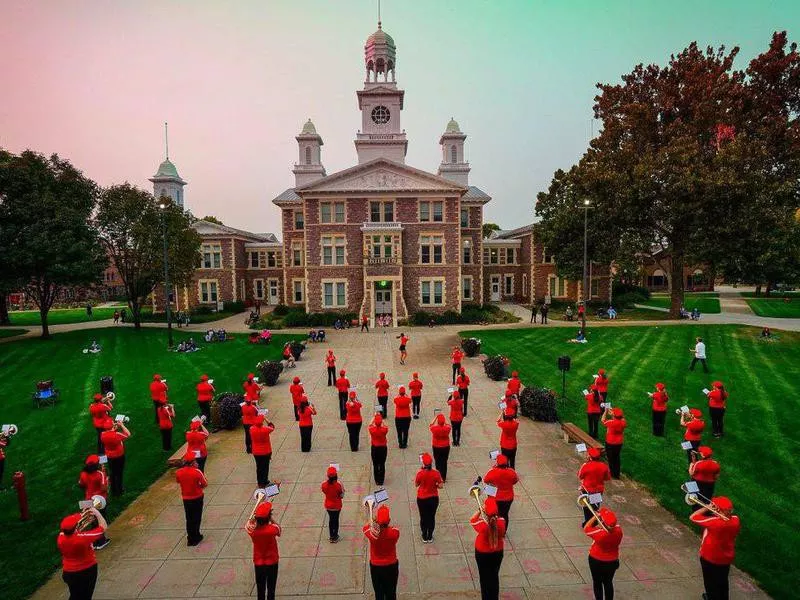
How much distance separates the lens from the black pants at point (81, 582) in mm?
5816

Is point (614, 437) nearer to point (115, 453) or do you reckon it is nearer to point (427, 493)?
point (427, 493)

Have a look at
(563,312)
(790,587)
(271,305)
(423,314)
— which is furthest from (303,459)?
(271,305)

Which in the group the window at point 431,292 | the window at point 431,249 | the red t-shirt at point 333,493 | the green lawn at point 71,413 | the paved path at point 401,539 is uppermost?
the window at point 431,249

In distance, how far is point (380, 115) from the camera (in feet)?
157

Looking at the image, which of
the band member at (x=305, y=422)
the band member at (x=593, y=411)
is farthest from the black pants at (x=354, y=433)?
the band member at (x=593, y=411)

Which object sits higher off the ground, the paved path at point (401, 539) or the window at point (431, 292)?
the window at point (431, 292)

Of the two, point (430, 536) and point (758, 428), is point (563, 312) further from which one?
point (430, 536)

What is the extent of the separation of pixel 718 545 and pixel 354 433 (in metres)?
8.20

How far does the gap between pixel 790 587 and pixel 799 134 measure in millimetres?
35780

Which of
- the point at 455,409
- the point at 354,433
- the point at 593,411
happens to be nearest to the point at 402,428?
the point at 354,433

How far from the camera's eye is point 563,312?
1713 inches

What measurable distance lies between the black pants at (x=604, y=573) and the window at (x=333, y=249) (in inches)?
1437

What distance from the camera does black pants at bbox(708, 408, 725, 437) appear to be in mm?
12453

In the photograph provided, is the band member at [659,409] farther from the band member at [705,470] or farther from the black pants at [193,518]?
the black pants at [193,518]
